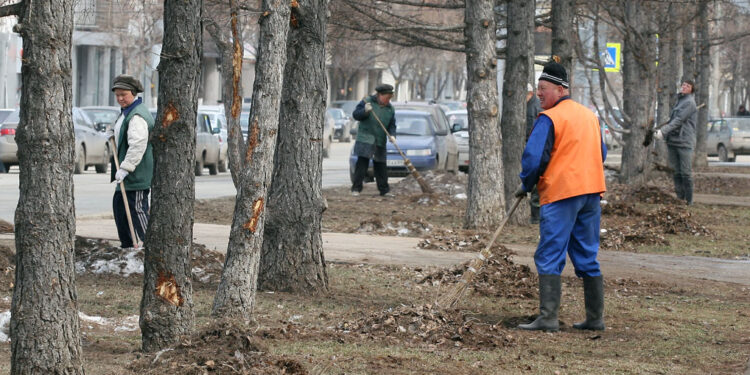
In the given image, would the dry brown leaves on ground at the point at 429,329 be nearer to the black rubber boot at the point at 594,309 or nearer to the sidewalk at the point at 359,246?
the black rubber boot at the point at 594,309

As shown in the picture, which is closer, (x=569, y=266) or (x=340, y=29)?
(x=569, y=266)

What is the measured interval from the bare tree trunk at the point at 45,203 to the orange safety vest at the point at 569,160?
11.5 ft

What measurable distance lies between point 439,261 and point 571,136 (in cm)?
365

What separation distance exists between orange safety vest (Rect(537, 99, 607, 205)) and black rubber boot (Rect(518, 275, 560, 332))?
509 millimetres

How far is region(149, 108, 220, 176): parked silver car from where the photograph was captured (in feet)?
91.9

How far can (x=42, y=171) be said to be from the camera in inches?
188

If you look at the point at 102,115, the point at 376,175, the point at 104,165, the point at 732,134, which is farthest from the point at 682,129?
the point at 732,134

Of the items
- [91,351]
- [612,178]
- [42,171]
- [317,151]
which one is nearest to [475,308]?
[317,151]

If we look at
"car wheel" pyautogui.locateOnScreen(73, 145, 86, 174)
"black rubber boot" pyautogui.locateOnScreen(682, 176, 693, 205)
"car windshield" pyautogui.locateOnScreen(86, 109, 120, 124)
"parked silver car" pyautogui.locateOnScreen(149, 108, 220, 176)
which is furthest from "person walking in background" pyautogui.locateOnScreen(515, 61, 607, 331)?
"car windshield" pyautogui.locateOnScreen(86, 109, 120, 124)

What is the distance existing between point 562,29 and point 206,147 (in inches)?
564

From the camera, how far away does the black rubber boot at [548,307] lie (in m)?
7.59

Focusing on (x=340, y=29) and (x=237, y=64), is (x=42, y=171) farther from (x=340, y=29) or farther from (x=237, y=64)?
(x=340, y=29)

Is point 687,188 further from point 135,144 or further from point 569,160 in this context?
point 569,160

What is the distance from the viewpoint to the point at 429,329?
7023 millimetres
